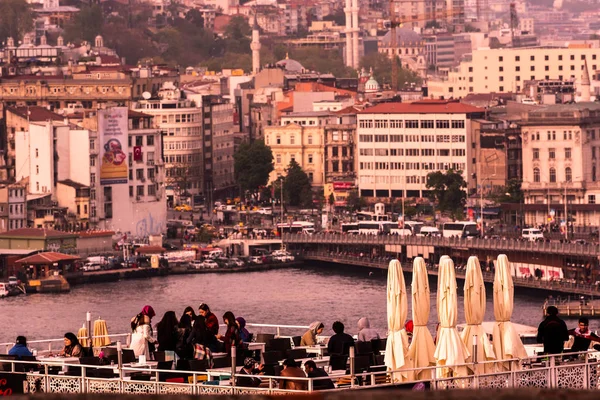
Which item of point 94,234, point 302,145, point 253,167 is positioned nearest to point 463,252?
point 94,234

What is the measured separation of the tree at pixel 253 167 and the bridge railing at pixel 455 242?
42.9 ft

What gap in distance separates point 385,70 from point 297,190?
174 feet

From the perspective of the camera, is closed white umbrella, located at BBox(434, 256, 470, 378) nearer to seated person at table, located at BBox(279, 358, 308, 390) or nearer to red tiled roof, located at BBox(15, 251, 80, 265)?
seated person at table, located at BBox(279, 358, 308, 390)

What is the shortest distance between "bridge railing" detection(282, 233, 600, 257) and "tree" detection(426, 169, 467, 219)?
8.34 m

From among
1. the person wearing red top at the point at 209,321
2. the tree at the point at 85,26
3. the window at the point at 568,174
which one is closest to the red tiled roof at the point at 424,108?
the window at the point at 568,174

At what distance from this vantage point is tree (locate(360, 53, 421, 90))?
129m

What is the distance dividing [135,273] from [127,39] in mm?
68020

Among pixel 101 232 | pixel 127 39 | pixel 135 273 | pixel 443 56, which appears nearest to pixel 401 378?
pixel 135 273

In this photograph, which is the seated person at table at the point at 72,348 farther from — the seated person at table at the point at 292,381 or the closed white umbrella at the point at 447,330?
the seated person at table at the point at 292,381

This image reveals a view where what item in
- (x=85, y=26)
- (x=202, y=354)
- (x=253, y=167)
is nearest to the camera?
(x=202, y=354)

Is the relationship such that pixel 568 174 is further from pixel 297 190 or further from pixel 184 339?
pixel 184 339

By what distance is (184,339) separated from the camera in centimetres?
2089

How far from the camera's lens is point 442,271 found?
819 inches

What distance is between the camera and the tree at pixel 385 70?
12925 centimetres
